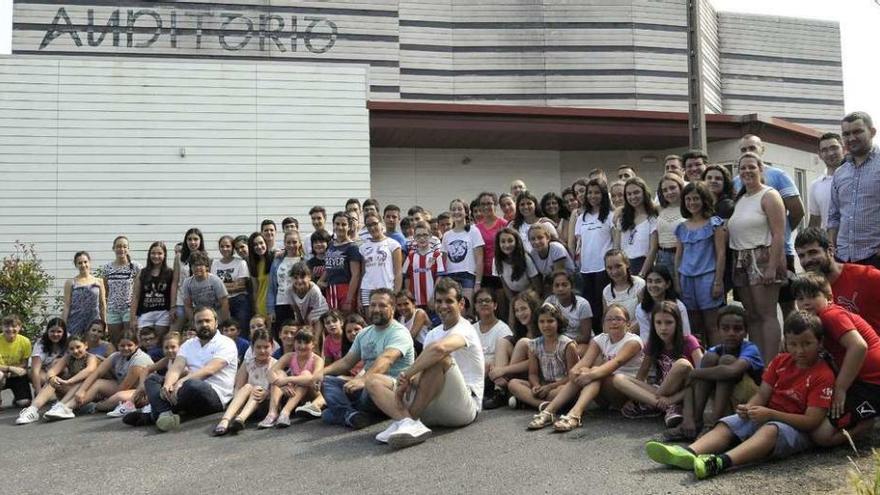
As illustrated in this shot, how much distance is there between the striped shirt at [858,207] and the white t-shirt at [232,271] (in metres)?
6.31

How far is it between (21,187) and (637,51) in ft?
65.8

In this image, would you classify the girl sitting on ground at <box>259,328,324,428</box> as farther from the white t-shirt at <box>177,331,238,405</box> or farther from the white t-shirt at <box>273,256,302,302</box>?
the white t-shirt at <box>273,256,302,302</box>

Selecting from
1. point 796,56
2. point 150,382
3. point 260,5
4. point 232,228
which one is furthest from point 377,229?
point 796,56

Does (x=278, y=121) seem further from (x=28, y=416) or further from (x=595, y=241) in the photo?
(x=595, y=241)

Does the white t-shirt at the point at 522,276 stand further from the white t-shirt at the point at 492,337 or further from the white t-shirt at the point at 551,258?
the white t-shirt at the point at 492,337

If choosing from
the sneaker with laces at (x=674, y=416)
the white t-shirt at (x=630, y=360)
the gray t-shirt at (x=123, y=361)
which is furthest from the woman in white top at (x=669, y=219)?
the gray t-shirt at (x=123, y=361)

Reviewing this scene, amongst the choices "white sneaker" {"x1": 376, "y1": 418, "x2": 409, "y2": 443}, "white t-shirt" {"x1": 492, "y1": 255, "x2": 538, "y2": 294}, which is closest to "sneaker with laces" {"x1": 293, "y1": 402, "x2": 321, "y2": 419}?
"white sneaker" {"x1": 376, "y1": 418, "x2": 409, "y2": 443}

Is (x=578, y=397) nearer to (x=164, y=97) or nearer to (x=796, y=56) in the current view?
(x=164, y=97)

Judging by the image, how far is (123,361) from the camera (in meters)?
8.43

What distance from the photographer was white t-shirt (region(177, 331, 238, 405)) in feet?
25.1

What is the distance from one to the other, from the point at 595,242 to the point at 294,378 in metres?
3.21

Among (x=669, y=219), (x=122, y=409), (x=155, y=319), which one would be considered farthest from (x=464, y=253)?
(x=122, y=409)

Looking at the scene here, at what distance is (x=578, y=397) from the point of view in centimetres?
641

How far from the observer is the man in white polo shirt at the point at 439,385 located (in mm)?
5797
